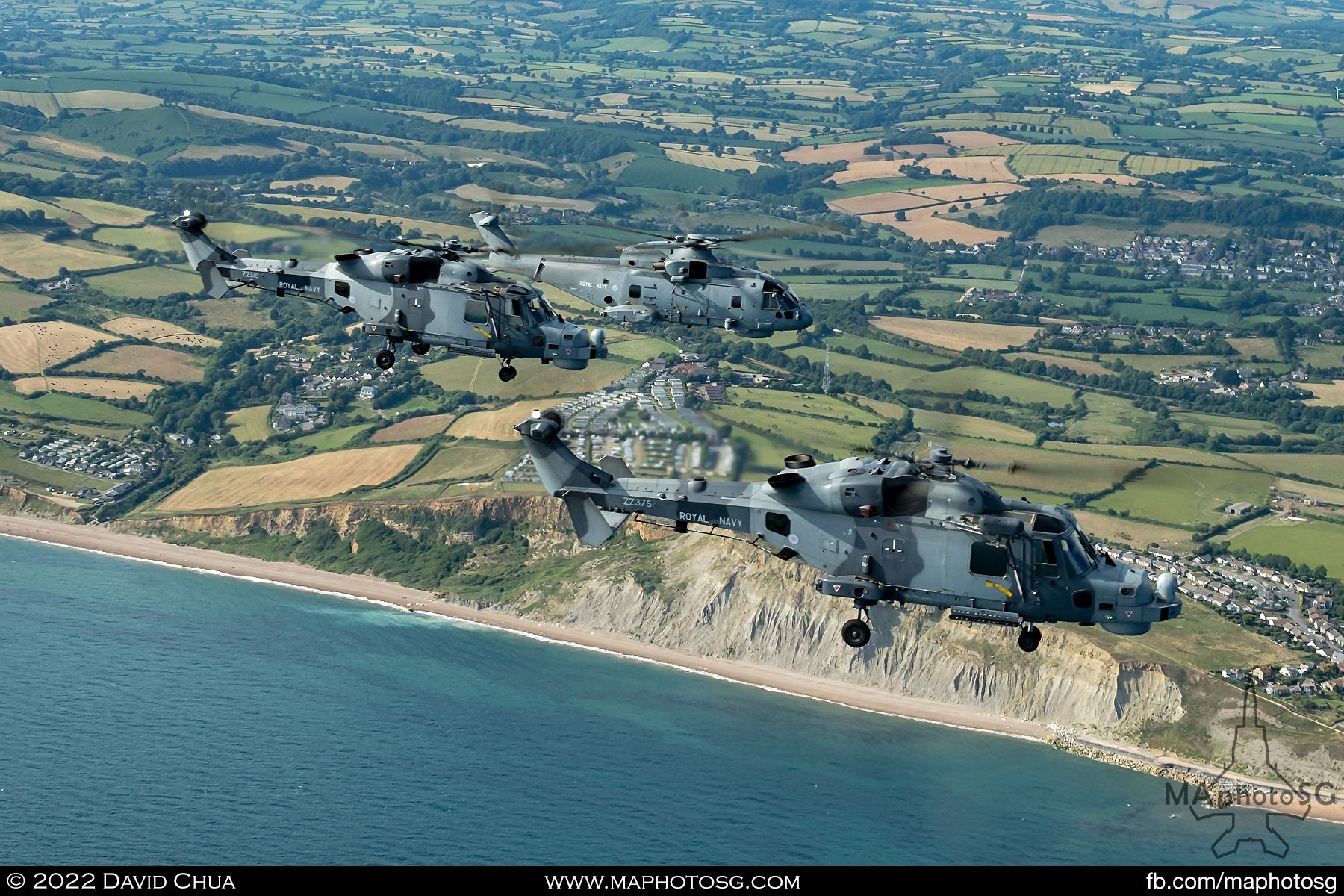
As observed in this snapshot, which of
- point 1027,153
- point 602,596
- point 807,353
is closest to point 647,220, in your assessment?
point 807,353

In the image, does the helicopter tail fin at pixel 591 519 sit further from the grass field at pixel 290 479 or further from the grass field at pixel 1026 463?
the grass field at pixel 290 479

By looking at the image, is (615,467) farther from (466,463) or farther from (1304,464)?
(1304,464)

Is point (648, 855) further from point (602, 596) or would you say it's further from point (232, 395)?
point (232, 395)

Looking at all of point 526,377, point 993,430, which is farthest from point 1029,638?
point 526,377

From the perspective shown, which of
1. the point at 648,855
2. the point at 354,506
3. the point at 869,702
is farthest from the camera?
the point at 354,506

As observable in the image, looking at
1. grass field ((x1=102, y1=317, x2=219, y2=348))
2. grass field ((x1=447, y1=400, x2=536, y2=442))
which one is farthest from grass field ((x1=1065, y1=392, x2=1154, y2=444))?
grass field ((x1=102, y1=317, x2=219, y2=348))
